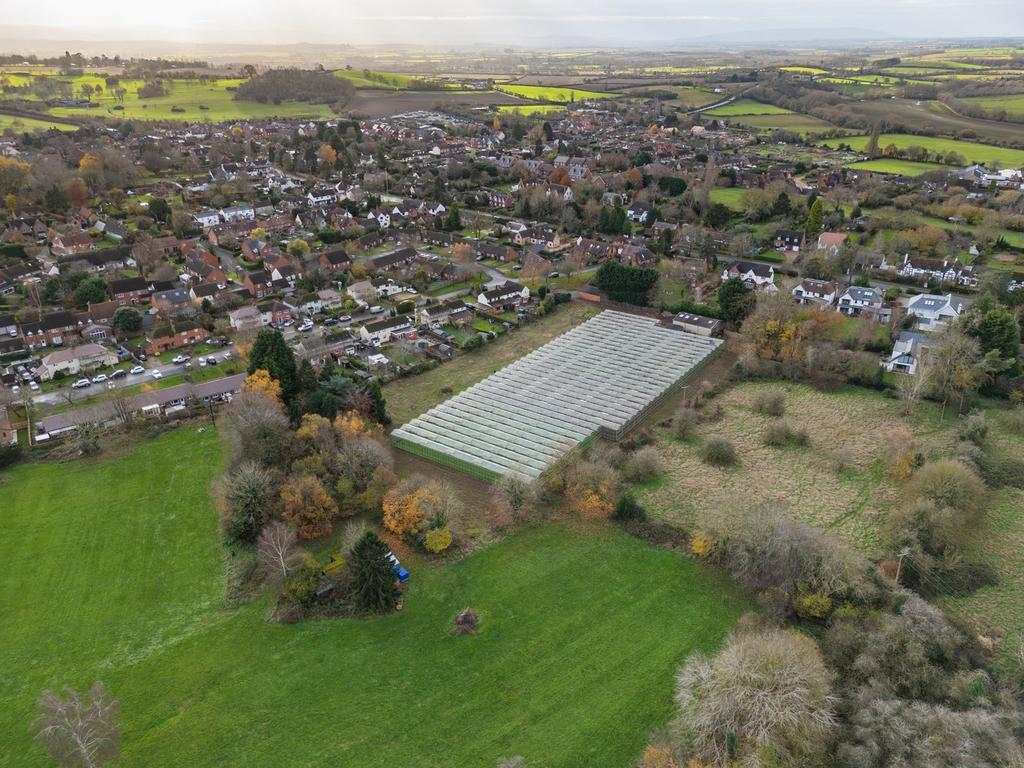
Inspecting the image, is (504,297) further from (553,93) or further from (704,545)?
(553,93)

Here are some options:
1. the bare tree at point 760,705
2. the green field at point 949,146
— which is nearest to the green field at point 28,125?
the green field at point 949,146

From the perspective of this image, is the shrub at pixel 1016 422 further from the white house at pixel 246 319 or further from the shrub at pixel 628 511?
the white house at pixel 246 319

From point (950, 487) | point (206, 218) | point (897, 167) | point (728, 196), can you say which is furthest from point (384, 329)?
point (897, 167)

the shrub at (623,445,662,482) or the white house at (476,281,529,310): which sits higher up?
the white house at (476,281,529,310)

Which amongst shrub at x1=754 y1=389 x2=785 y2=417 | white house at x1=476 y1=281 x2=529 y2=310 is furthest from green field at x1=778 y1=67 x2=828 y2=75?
shrub at x1=754 y1=389 x2=785 y2=417

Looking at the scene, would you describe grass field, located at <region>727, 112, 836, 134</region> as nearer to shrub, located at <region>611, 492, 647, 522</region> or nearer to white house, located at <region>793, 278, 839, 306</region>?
white house, located at <region>793, 278, 839, 306</region>

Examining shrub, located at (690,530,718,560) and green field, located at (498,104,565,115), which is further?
green field, located at (498,104,565,115)
